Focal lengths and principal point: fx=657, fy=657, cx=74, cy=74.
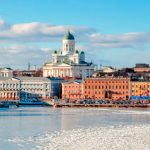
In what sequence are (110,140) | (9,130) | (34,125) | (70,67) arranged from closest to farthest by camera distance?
(110,140)
(9,130)
(34,125)
(70,67)

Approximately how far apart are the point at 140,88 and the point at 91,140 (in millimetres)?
53622

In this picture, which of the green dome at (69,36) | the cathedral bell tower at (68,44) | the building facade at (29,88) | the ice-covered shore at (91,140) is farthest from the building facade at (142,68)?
the ice-covered shore at (91,140)

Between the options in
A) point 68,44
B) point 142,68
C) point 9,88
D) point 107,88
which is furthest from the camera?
point 142,68

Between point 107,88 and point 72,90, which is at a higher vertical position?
point 107,88

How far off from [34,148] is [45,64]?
271 ft

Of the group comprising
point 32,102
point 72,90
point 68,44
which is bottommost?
point 32,102

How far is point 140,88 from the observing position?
76188 mm

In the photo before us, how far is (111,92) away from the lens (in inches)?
3100

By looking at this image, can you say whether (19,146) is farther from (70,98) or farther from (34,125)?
(70,98)

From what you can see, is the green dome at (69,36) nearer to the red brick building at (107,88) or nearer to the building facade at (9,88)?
the building facade at (9,88)

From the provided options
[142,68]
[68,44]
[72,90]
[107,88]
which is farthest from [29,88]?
[142,68]

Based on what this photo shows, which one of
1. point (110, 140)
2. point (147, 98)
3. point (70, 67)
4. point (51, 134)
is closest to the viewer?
point (110, 140)

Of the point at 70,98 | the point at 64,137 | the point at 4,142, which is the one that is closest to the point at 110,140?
the point at 64,137

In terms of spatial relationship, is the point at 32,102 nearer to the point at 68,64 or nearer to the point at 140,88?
the point at 140,88
